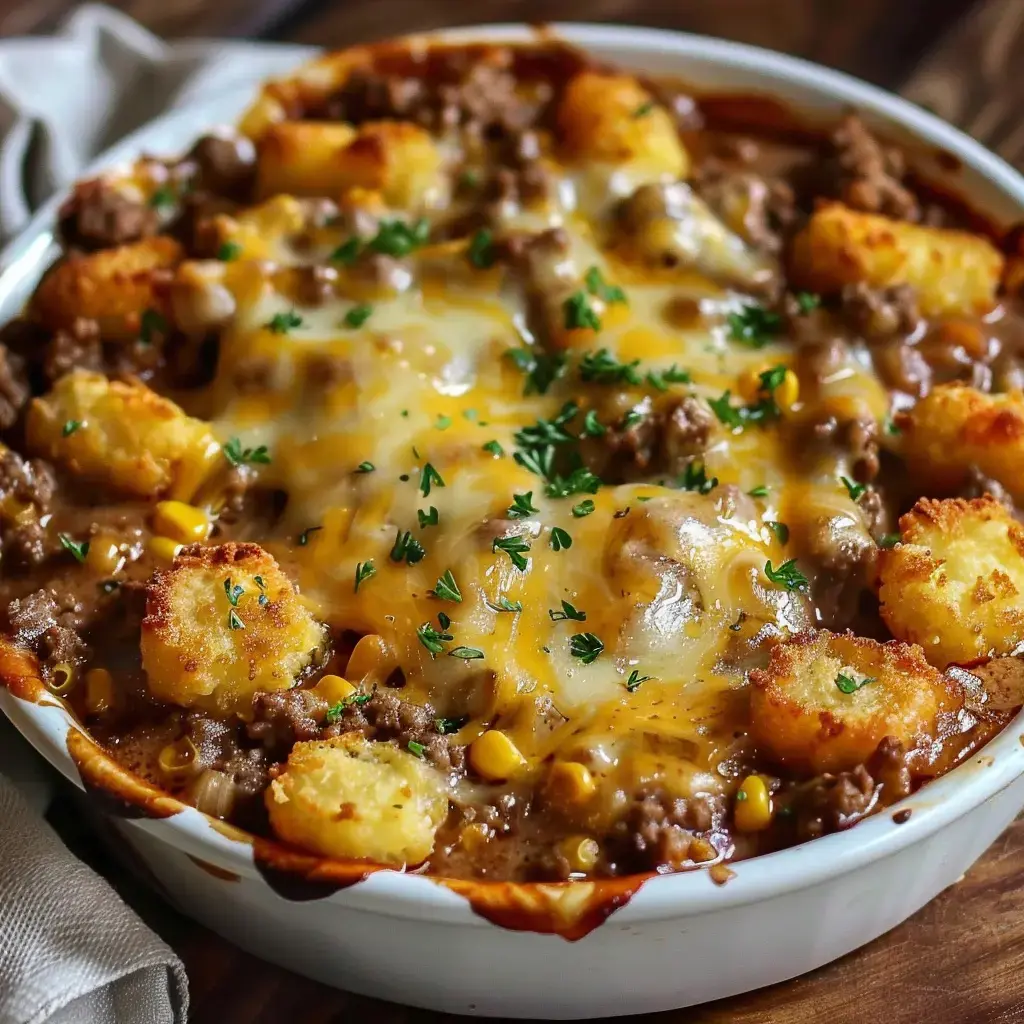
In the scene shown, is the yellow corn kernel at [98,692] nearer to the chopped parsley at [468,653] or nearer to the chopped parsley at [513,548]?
the chopped parsley at [468,653]

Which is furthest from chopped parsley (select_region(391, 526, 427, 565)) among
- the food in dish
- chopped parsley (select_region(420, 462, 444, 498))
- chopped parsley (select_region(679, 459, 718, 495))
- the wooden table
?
the wooden table

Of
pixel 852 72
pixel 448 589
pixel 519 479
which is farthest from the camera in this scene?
pixel 852 72

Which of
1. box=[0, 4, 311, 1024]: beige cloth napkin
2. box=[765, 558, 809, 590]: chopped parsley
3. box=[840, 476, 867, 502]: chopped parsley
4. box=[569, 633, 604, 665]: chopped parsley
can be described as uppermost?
box=[840, 476, 867, 502]: chopped parsley

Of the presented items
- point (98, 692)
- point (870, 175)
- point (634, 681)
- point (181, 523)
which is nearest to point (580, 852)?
point (634, 681)

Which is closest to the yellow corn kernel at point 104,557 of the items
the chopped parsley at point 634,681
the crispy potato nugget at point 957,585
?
the chopped parsley at point 634,681

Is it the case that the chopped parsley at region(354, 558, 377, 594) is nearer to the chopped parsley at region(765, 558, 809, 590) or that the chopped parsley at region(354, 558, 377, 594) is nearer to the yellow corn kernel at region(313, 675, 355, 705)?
the yellow corn kernel at region(313, 675, 355, 705)

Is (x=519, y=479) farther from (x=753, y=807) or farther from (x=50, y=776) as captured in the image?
(x=50, y=776)
